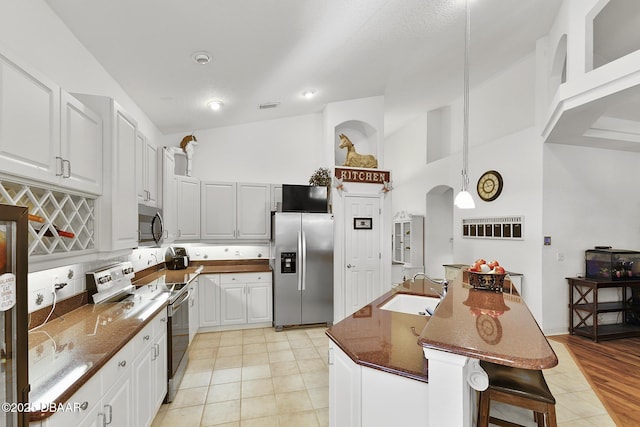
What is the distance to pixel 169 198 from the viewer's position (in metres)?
3.61

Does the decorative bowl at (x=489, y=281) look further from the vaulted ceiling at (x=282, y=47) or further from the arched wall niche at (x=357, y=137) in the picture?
the arched wall niche at (x=357, y=137)

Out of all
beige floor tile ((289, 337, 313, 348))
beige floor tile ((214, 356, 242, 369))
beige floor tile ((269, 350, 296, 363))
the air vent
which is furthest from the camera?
the air vent

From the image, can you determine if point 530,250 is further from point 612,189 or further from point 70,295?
point 70,295

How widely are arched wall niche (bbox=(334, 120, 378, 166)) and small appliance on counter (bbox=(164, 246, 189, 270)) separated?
2.77 metres

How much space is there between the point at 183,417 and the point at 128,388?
2.99 feet

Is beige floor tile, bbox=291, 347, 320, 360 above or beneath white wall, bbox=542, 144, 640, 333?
beneath

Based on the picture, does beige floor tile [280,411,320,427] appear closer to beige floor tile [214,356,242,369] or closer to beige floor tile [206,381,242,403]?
beige floor tile [206,381,242,403]

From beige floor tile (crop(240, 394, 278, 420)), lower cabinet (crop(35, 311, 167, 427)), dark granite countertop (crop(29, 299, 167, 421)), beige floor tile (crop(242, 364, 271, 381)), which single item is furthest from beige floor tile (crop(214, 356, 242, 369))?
dark granite countertop (crop(29, 299, 167, 421))

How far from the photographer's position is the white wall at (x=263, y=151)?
4930 mm

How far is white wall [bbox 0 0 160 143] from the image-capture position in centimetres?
168

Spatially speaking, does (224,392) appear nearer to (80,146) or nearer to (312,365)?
(312,365)

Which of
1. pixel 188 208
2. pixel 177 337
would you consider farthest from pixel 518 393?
pixel 188 208

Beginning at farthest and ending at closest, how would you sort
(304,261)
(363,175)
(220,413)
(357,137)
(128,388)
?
(357,137)
(363,175)
(304,261)
(220,413)
(128,388)

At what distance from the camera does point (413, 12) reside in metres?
2.93
